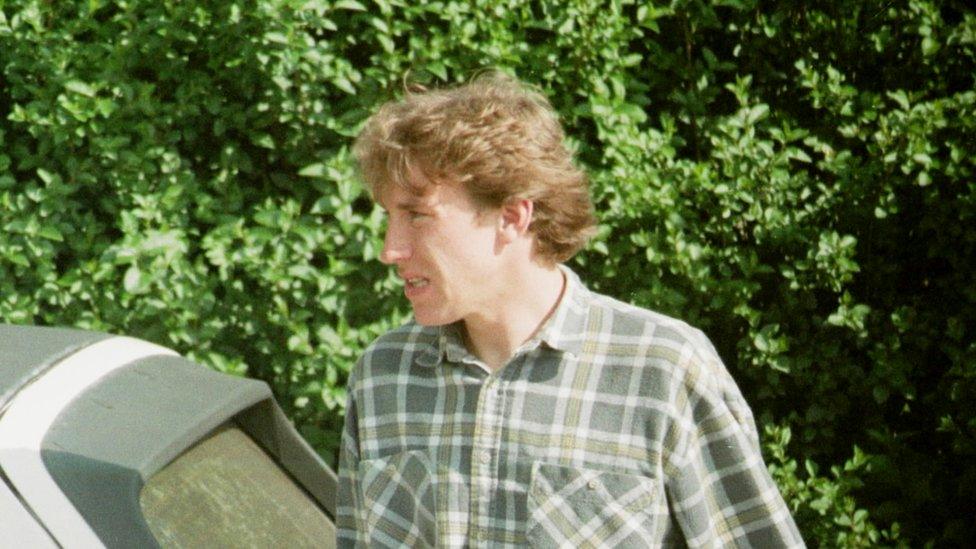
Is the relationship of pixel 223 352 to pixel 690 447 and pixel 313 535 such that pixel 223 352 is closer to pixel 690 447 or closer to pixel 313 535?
pixel 313 535

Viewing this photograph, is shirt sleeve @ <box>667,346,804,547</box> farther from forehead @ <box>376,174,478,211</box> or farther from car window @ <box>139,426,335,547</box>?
car window @ <box>139,426,335,547</box>

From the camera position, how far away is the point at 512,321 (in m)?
1.99

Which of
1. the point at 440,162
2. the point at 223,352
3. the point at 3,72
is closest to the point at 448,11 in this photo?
the point at 223,352

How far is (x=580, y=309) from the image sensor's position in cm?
200

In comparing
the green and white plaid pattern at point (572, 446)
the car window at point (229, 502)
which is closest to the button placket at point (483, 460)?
the green and white plaid pattern at point (572, 446)

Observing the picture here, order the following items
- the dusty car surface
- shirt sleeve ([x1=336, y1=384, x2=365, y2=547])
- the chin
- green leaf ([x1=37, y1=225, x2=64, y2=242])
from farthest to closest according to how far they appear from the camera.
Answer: green leaf ([x1=37, y1=225, x2=64, y2=242]) → shirt sleeve ([x1=336, y1=384, x2=365, y2=547]) → the chin → the dusty car surface

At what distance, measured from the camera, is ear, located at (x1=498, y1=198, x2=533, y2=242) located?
78.8 inches

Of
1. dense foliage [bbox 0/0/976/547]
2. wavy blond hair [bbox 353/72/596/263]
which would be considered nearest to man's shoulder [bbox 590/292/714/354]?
wavy blond hair [bbox 353/72/596/263]

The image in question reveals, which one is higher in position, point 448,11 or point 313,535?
point 448,11

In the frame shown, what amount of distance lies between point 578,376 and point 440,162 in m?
0.40

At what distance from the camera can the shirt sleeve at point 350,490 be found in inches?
80.3

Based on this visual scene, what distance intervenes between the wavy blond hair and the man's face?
3cm

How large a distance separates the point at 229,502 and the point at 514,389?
58cm

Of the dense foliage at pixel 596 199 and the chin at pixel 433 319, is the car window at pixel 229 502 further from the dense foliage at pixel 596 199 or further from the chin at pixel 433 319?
the dense foliage at pixel 596 199
